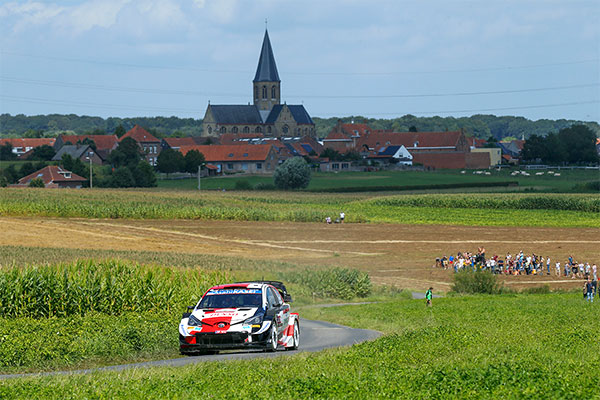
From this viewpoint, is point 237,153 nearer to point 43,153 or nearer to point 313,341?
point 43,153

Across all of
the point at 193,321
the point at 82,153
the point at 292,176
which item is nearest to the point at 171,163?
the point at 82,153

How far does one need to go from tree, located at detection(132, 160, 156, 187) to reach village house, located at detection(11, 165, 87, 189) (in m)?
7.61

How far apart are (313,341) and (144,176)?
10685cm

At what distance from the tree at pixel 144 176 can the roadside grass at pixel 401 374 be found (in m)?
108

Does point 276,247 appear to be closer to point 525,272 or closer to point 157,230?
point 157,230

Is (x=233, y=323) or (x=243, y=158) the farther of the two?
(x=243, y=158)

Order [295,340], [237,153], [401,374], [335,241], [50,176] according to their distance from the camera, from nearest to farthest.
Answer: [401,374], [295,340], [335,241], [50,176], [237,153]

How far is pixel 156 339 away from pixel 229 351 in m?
2.31

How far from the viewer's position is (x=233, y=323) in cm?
2088

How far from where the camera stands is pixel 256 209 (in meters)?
86.6

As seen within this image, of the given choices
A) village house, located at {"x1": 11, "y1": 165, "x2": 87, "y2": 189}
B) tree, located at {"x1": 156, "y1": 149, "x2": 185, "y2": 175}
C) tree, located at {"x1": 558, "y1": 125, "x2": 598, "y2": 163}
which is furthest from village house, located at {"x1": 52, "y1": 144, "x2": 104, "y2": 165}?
tree, located at {"x1": 558, "y1": 125, "x2": 598, "y2": 163}

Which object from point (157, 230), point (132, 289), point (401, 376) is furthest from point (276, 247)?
point (401, 376)

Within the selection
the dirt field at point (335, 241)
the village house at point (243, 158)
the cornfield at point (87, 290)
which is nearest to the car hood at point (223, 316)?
the cornfield at point (87, 290)

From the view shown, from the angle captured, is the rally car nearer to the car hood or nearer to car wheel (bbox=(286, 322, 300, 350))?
the car hood
